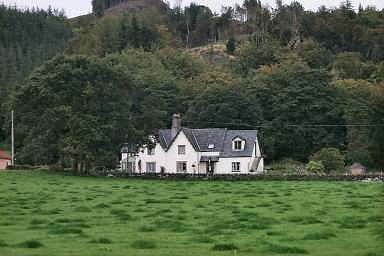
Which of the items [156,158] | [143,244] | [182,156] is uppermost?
[182,156]

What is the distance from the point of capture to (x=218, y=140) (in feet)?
276

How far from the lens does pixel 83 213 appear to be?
88.2 feet

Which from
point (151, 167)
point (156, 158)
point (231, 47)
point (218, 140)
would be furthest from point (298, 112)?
point (231, 47)

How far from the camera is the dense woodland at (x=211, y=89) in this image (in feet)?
216

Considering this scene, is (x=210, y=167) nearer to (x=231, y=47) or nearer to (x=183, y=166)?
(x=183, y=166)

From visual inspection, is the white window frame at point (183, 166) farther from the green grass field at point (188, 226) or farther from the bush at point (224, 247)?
the bush at point (224, 247)

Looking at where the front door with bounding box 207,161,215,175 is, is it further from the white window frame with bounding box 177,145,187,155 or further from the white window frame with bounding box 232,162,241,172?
the white window frame with bounding box 177,145,187,155

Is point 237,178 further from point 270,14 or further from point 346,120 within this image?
point 270,14

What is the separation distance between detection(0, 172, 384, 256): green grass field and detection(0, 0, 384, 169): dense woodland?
4.71m

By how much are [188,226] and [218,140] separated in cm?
6168

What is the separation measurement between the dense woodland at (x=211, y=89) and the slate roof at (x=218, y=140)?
7548 millimetres

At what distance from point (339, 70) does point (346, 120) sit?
39236mm

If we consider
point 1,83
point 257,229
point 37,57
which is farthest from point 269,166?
point 37,57

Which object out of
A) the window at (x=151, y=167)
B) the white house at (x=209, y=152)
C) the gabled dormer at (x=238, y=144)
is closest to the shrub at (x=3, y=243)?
the white house at (x=209, y=152)
